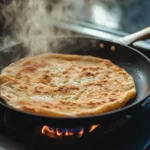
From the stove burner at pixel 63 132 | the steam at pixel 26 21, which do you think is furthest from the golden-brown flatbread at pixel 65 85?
the steam at pixel 26 21

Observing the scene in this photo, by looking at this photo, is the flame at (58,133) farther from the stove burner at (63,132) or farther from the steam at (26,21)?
the steam at (26,21)

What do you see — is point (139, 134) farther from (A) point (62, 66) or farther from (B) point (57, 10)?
(B) point (57, 10)

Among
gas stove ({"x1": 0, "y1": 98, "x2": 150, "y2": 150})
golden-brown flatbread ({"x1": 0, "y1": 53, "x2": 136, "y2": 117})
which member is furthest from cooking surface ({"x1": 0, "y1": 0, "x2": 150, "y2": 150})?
golden-brown flatbread ({"x1": 0, "y1": 53, "x2": 136, "y2": 117})

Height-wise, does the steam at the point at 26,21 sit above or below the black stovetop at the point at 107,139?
above

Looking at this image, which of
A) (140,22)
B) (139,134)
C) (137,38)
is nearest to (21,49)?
(137,38)

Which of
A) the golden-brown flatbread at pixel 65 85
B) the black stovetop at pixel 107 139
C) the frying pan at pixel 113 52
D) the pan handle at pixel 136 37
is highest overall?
the pan handle at pixel 136 37

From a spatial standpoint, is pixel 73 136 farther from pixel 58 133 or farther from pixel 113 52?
pixel 113 52
